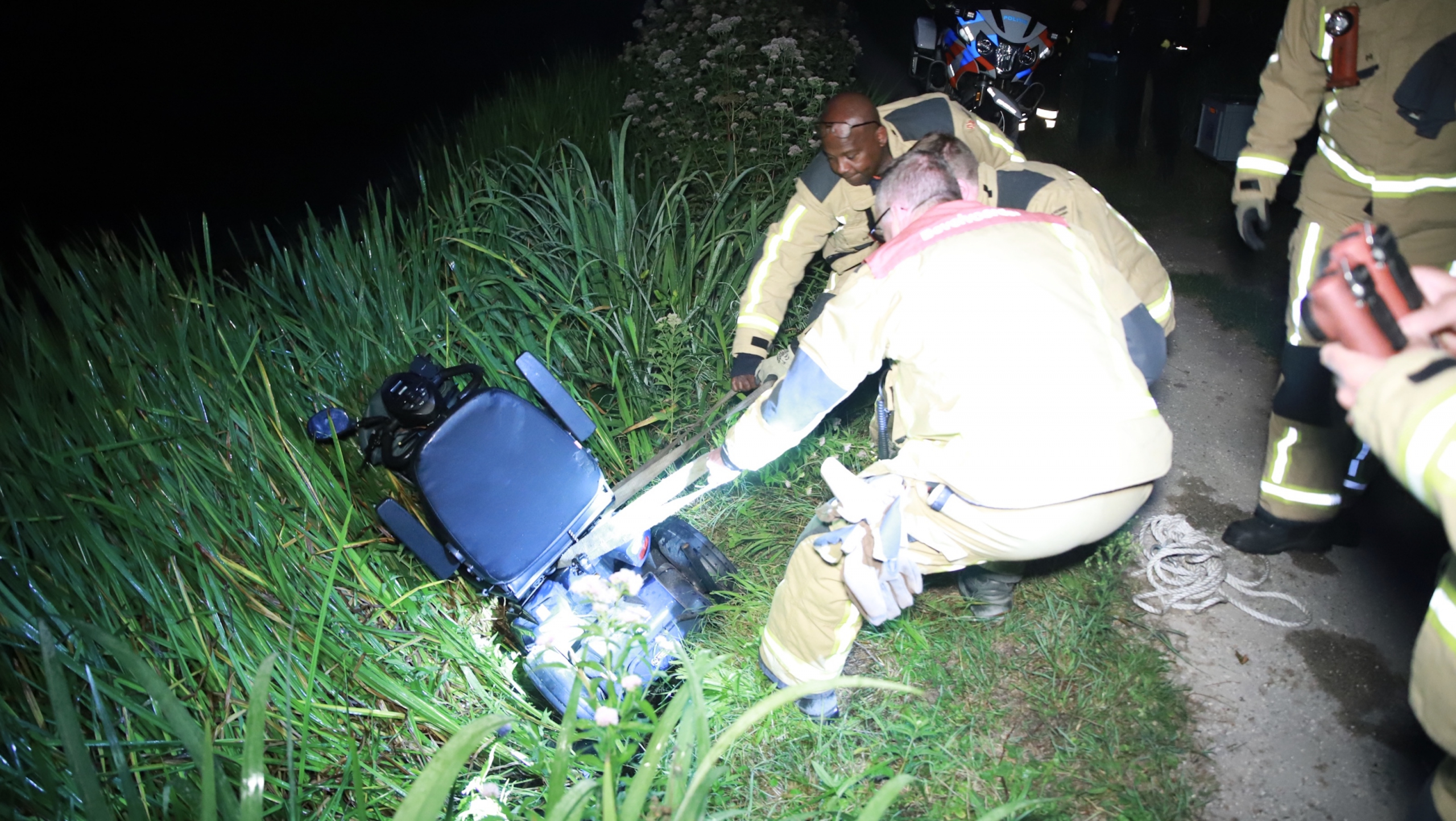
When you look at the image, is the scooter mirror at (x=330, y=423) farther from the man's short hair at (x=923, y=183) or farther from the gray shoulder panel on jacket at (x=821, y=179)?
the gray shoulder panel on jacket at (x=821, y=179)

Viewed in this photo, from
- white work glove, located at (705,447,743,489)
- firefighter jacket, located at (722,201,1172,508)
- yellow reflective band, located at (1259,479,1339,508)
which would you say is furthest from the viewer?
yellow reflective band, located at (1259,479,1339,508)

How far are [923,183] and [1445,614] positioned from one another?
53.2 inches

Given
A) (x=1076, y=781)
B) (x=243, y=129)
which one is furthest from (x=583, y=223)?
(x=243, y=129)

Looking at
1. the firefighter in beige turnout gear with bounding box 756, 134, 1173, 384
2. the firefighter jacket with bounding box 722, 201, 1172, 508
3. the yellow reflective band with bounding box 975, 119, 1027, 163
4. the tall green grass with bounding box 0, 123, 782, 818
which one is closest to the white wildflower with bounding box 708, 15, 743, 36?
the tall green grass with bounding box 0, 123, 782, 818

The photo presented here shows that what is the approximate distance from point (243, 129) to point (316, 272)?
613cm

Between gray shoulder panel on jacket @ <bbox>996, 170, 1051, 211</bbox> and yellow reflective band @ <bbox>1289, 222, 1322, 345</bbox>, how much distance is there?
0.85 meters

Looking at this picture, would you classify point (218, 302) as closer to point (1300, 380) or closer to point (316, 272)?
point (316, 272)

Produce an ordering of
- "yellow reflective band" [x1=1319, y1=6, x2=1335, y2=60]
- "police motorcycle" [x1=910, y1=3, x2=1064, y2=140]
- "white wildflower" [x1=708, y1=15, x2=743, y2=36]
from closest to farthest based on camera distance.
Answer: "yellow reflective band" [x1=1319, y1=6, x2=1335, y2=60], "white wildflower" [x1=708, y1=15, x2=743, y2=36], "police motorcycle" [x1=910, y1=3, x2=1064, y2=140]

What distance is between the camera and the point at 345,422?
6.97 ft

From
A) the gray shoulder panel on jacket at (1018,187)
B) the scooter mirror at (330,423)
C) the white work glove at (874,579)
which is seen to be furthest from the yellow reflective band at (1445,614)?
the scooter mirror at (330,423)

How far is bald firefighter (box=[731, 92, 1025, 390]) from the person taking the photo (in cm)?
296

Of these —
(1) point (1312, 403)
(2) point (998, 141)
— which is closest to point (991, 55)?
(2) point (998, 141)

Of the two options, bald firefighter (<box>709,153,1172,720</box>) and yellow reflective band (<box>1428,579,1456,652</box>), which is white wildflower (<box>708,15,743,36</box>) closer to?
bald firefighter (<box>709,153,1172,720</box>)

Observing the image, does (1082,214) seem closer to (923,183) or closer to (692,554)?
(923,183)
